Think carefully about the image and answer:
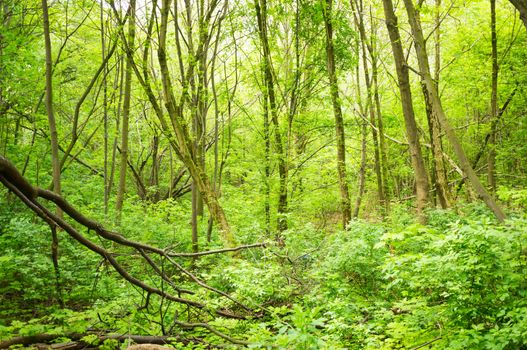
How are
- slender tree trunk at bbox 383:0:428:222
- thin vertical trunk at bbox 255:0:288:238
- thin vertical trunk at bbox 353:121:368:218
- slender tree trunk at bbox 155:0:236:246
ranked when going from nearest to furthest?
slender tree trunk at bbox 383:0:428:222 → slender tree trunk at bbox 155:0:236:246 → thin vertical trunk at bbox 255:0:288:238 → thin vertical trunk at bbox 353:121:368:218

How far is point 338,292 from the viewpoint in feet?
18.2

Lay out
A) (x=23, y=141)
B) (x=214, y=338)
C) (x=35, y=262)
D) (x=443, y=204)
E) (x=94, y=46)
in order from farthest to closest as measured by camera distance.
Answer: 1. (x=94, y=46)
2. (x=23, y=141)
3. (x=443, y=204)
4. (x=35, y=262)
5. (x=214, y=338)

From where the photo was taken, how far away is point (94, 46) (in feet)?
53.3

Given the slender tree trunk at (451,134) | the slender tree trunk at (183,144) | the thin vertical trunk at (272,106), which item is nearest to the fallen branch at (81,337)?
the slender tree trunk at (183,144)

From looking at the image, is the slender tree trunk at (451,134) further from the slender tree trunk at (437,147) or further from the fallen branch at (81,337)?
the fallen branch at (81,337)

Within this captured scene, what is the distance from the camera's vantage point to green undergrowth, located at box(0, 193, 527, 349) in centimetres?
363

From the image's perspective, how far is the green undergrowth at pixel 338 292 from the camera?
3627 millimetres

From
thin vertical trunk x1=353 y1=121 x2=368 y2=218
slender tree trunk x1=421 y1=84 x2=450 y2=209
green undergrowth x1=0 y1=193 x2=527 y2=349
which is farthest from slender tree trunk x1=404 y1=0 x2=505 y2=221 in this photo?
thin vertical trunk x1=353 y1=121 x2=368 y2=218

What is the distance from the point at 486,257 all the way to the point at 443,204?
221 inches

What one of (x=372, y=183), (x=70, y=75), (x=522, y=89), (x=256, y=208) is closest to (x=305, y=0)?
(x=256, y=208)

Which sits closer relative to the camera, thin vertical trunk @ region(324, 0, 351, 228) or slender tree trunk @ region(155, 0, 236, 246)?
slender tree trunk @ region(155, 0, 236, 246)

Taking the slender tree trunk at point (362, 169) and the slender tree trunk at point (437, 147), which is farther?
the slender tree trunk at point (362, 169)

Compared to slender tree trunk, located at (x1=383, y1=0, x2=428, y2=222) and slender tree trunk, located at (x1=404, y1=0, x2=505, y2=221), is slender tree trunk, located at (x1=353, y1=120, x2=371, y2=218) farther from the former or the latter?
slender tree trunk, located at (x1=404, y1=0, x2=505, y2=221)

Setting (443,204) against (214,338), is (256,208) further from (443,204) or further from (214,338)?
(214,338)
